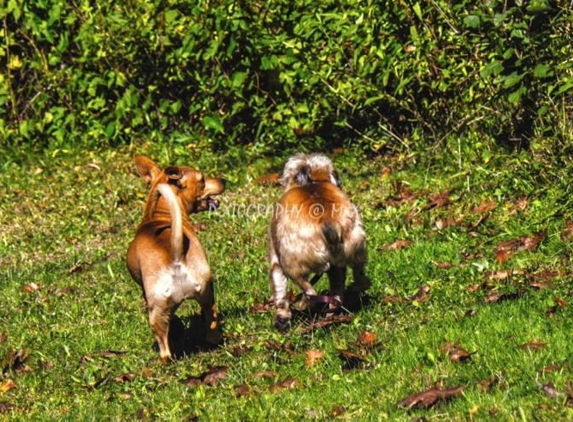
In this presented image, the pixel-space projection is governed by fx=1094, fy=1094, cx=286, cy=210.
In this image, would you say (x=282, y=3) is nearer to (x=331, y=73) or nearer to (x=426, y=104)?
(x=331, y=73)

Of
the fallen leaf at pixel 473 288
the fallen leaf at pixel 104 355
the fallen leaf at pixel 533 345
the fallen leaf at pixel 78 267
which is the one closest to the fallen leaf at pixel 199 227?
the fallen leaf at pixel 78 267

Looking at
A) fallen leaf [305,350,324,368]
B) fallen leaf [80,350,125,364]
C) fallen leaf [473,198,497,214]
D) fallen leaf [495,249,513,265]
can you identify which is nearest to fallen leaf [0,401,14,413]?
fallen leaf [80,350,125,364]

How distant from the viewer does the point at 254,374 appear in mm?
6555

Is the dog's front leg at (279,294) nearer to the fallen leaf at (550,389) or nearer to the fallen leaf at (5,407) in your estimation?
the fallen leaf at (5,407)

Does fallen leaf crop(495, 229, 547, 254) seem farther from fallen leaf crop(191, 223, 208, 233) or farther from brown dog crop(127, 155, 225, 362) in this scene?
fallen leaf crop(191, 223, 208, 233)

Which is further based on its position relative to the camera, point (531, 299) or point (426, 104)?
point (426, 104)

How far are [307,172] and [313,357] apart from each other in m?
1.62

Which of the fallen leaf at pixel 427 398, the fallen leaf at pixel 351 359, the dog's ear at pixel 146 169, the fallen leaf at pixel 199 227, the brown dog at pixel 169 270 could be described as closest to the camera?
the fallen leaf at pixel 427 398

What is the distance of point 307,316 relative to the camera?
773 centimetres

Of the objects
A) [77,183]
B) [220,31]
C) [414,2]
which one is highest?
[414,2]

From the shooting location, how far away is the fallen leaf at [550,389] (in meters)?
5.19

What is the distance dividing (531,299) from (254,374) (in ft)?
6.13

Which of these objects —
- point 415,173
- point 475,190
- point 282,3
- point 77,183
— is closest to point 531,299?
point 475,190

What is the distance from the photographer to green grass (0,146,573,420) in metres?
5.82
